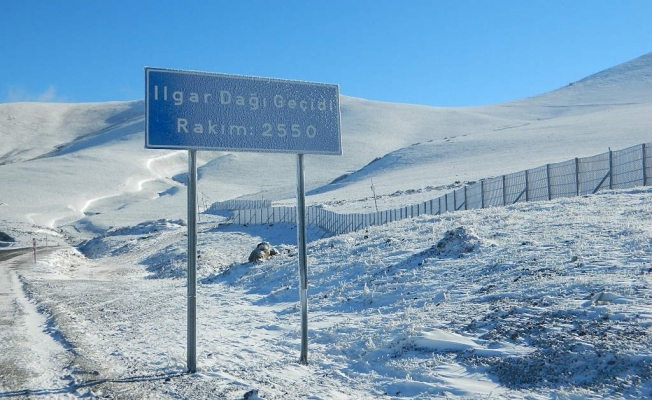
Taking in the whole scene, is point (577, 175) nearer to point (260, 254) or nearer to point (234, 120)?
point (260, 254)

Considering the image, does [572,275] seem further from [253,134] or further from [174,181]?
[174,181]

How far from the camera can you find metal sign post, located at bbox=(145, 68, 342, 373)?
781cm

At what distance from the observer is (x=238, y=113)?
8.30m

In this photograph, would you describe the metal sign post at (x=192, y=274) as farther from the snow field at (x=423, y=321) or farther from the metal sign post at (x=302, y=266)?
the metal sign post at (x=302, y=266)

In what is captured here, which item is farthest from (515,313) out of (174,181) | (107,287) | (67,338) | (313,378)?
→ (174,181)

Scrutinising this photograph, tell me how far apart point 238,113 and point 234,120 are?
108 mm

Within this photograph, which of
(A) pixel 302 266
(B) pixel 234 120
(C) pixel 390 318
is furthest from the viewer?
(C) pixel 390 318

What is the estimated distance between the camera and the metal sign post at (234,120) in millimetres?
7812

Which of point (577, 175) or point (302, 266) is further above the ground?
point (577, 175)

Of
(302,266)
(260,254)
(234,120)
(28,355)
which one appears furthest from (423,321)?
(260,254)

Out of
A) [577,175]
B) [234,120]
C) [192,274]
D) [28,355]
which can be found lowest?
[28,355]

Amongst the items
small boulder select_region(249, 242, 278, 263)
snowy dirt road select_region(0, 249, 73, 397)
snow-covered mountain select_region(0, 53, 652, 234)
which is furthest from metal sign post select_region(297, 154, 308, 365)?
snow-covered mountain select_region(0, 53, 652, 234)

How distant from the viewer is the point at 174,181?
147 metres

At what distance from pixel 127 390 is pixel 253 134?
11.1ft
